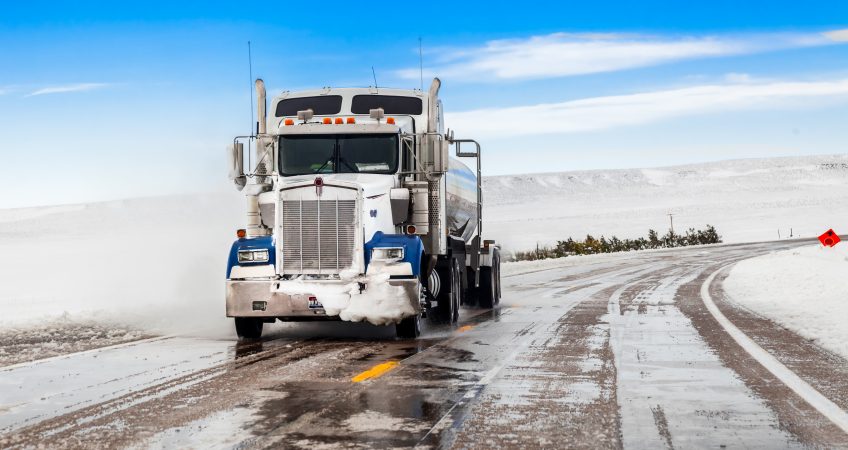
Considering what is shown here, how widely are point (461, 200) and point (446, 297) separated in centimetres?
214

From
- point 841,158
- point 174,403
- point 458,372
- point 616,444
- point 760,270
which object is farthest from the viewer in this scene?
point 841,158

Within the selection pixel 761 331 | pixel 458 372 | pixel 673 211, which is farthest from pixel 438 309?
pixel 673 211

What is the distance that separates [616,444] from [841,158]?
20353 centimetres

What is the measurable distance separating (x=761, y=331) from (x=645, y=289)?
1160 cm

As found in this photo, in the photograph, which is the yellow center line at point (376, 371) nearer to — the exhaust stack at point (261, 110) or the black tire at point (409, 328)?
the black tire at point (409, 328)

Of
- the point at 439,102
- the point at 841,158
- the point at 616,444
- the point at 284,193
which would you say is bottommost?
the point at 616,444

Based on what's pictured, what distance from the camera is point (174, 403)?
793cm

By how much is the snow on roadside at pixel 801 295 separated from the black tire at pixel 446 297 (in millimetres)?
5058

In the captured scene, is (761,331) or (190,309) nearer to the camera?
(761,331)

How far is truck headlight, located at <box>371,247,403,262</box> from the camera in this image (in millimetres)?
13250

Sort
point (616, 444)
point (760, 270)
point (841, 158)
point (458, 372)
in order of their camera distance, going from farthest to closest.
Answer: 1. point (841, 158)
2. point (760, 270)
3. point (458, 372)
4. point (616, 444)

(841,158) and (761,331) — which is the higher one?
(841,158)

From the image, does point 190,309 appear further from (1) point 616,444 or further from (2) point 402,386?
(1) point 616,444

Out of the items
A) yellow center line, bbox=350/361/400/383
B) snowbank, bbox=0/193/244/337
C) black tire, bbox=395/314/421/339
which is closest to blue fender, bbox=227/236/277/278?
snowbank, bbox=0/193/244/337
